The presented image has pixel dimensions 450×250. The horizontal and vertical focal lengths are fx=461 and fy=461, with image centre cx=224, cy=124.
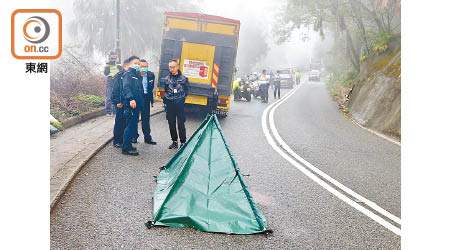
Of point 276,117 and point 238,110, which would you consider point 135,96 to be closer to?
point 276,117

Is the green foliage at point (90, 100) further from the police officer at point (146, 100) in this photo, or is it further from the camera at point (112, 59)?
the police officer at point (146, 100)

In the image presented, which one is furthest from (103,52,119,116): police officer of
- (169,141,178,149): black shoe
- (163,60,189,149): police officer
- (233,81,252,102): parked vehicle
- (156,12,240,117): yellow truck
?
(233,81,252,102): parked vehicle

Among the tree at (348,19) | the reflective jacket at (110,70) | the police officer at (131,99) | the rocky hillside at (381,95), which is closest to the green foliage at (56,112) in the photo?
the reflective jacket at (110,70)

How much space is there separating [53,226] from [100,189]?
→ 4.87 feet

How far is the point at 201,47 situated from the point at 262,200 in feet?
29.5

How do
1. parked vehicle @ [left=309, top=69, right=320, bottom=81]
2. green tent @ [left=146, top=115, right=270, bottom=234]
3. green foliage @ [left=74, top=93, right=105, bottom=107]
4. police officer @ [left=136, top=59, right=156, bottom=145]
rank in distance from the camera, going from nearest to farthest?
green tent @ [left=146, top=115, right=270, bottom=234], police officer @ [left=136, top=59, right=156, bottom=145], green foliage @ [left=74, top=93, right=105, bottom=107], parked vehicle @ [left=309, top=69, right=320, bottom=81]

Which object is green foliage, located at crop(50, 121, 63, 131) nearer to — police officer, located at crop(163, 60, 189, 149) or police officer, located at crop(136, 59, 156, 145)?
police officer, located at crop(136, 59, 156, 145)

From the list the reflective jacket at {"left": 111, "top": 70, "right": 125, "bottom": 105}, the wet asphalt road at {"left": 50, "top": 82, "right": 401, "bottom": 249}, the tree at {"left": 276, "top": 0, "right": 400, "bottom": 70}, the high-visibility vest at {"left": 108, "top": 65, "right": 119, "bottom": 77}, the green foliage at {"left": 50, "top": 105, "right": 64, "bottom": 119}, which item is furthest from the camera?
the tree at {"left": 276, "top": 0, "right": 400, "bottom": 70}

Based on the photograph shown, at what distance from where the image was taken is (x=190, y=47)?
14.4m

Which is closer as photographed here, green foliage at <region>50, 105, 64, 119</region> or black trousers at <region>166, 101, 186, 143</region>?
black trousers at <region>166, 101, 186, 143</region>

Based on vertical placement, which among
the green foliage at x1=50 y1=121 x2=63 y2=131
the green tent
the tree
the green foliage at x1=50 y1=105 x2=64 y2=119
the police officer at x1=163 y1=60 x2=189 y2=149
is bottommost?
the green foliage at x1=50 y1=121 x2=63 y2=131

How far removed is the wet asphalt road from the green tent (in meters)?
0.14

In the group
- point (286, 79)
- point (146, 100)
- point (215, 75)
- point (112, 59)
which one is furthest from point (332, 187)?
point (286, 79)

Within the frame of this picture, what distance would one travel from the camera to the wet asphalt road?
15.5 ft
